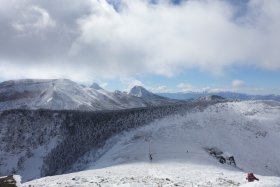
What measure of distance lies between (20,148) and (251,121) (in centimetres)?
5780

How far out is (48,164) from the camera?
8394 centimetres

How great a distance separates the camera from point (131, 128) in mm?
82625

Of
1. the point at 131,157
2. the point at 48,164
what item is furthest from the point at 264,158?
the point at 48,164

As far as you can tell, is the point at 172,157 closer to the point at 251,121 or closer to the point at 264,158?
the point at 264,158

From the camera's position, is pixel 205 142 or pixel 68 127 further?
pixel 68 127

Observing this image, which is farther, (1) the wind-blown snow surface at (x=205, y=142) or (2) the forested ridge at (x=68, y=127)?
(2) the forested ridge at (x=68, y=127)

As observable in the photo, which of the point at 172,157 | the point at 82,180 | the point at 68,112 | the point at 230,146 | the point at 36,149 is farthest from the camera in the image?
the point at 68,112

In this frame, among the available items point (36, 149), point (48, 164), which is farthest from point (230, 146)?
point (36, 149)

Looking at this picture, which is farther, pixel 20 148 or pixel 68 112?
pixel 68 112

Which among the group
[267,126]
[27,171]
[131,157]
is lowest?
[27,171]

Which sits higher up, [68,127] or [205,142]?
[68,127]

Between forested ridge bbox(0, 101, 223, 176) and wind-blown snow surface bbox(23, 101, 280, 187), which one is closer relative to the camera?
wind-blown snow surface bbox(23, 101, 280, 187)

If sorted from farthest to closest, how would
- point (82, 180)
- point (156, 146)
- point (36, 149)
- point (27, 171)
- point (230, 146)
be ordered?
point (36, 149), point (27, 171), point (230, 146), point (156, 146), point (82, 180)

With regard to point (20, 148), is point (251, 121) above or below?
above
